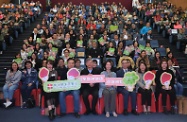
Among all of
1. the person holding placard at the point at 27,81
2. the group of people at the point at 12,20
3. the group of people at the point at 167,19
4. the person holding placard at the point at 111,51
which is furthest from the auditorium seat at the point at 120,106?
the group of people at the point at 12,20

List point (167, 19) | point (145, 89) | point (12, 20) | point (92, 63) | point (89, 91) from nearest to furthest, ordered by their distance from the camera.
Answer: point (89, 91) → point (145, 89) → point (92, 63) → point (12, 20) → point (167, 19)

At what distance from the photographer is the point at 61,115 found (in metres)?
5.35

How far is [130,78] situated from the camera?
5363 mm

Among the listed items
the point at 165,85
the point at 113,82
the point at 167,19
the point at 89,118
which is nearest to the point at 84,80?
the point at 113,82

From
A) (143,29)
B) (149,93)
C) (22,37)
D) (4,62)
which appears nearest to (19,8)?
(22,37)

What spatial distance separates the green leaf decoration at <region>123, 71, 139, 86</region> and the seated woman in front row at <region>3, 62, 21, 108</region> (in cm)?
237

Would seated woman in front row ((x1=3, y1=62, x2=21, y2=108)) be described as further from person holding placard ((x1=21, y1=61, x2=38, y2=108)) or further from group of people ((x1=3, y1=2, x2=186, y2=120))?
person holding placard ((x1=21, y1=61, x2=38, y2=108))

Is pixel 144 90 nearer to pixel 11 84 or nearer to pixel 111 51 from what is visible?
pixel 111 51

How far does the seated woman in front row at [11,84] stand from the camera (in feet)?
19.2

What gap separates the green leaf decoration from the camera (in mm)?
5363

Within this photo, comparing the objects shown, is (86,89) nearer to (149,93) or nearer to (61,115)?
(61,115)

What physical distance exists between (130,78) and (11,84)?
2.63 metres

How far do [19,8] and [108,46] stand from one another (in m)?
7.99

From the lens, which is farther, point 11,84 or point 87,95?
point 11,84
